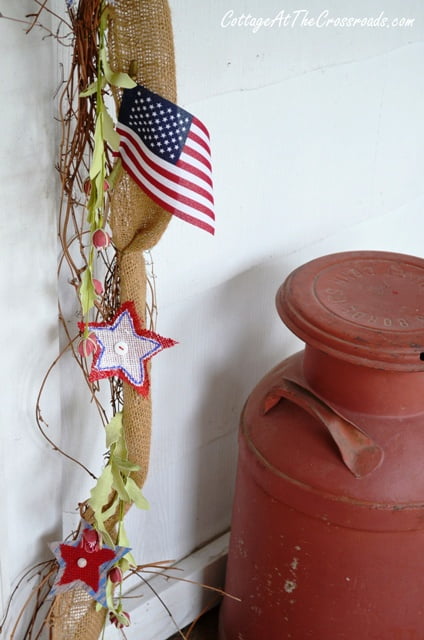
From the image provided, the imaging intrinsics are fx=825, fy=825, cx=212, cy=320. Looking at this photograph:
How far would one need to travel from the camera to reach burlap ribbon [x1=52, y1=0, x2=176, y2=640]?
910 mm

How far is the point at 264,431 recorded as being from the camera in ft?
4.17

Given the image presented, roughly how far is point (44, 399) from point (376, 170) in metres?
0.83

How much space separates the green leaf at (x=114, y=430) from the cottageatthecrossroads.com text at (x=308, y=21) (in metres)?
0.58

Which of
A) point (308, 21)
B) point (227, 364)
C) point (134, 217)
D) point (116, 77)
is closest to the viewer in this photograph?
point (116, 77)

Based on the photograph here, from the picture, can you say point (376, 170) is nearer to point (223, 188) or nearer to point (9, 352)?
point (223, 188)

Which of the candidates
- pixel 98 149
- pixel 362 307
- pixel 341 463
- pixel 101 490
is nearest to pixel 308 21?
pixel 362 307

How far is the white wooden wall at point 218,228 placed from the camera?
1.05 m

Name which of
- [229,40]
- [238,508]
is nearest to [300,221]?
[229,40]

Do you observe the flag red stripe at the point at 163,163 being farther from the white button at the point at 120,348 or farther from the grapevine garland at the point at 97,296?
the white button at the point at 120,348

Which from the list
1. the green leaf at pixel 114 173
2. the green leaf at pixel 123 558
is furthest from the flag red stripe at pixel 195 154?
the green leaf at pixel 123 558

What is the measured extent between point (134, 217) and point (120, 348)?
16 cm

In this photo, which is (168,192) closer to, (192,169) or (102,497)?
(192,169)

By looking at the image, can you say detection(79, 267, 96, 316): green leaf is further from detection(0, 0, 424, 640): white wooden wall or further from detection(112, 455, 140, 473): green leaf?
detection(112, 455, 140, 473): green leaf

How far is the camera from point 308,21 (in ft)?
4.31
